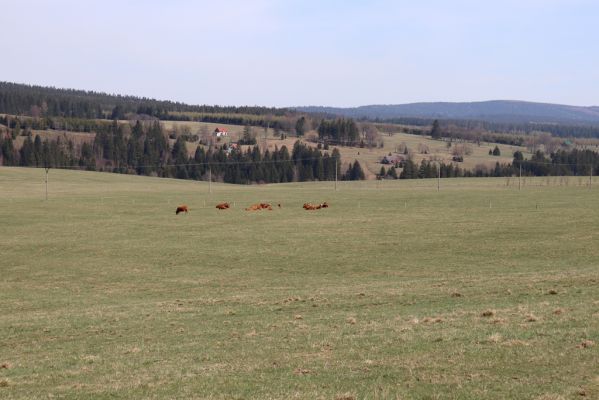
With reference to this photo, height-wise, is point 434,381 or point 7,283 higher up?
point 434,381

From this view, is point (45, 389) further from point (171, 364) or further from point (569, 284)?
point (569, 284)

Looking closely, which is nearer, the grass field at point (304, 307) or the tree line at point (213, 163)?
the grass field at point (304, 307)

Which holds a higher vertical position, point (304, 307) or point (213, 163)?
point (304, 307)

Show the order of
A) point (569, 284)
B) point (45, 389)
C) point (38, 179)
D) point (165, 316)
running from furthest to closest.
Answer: point (38, 179) → point (569, 284) → point (165, 316) → point (45, 389)

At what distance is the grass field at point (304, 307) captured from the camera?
13.7 metres

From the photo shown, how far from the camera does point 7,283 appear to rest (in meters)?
36.6

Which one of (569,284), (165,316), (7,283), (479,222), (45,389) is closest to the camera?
(45,389)

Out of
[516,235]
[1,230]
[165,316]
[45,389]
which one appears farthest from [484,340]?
[1,230]

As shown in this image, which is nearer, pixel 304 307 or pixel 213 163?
pixel 304 307

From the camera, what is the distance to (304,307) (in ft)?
80.6

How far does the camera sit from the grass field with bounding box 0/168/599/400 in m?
13.7

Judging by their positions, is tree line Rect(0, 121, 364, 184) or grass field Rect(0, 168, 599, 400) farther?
tree line Rect(0, 121, 364, 184)

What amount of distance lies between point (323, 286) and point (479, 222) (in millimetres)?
30733

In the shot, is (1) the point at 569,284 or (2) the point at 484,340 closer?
(2) the point at 484,340
